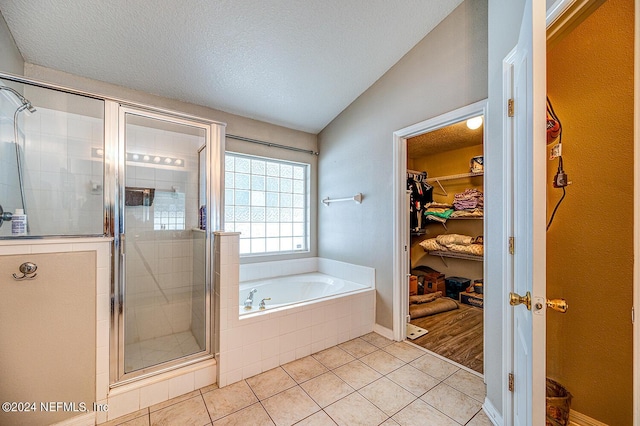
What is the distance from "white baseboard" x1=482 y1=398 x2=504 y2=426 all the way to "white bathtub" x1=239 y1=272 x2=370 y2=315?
132 centimetres

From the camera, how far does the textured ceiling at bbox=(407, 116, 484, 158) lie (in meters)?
3.23

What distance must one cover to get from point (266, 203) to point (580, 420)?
322 cm

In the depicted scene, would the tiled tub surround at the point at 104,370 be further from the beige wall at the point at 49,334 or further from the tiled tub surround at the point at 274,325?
the tiled tub surround at the point at 274,325

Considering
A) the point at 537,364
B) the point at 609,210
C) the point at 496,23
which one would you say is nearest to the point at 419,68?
the point at 496,23

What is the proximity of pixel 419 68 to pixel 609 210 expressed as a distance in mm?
1781

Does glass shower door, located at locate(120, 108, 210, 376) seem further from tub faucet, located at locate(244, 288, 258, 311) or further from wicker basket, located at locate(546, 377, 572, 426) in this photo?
wicker basket, located at locate(546, 377, 572, 426)

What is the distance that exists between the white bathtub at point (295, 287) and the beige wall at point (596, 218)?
63.9 inches

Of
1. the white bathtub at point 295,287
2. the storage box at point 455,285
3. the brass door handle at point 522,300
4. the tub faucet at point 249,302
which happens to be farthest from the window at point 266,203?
the brass door handle at point 522,300

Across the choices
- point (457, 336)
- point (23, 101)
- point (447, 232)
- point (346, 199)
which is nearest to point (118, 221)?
point (23, 101)

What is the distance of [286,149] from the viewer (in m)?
3.40

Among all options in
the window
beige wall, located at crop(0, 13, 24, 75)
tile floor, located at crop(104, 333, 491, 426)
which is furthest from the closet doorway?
beige wall, located at crop(0, 13, 24, 75)

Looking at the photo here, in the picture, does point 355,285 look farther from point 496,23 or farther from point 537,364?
point 496,23

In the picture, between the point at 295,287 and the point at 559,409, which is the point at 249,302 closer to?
the point at 295,287

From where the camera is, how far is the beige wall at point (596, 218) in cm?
132
